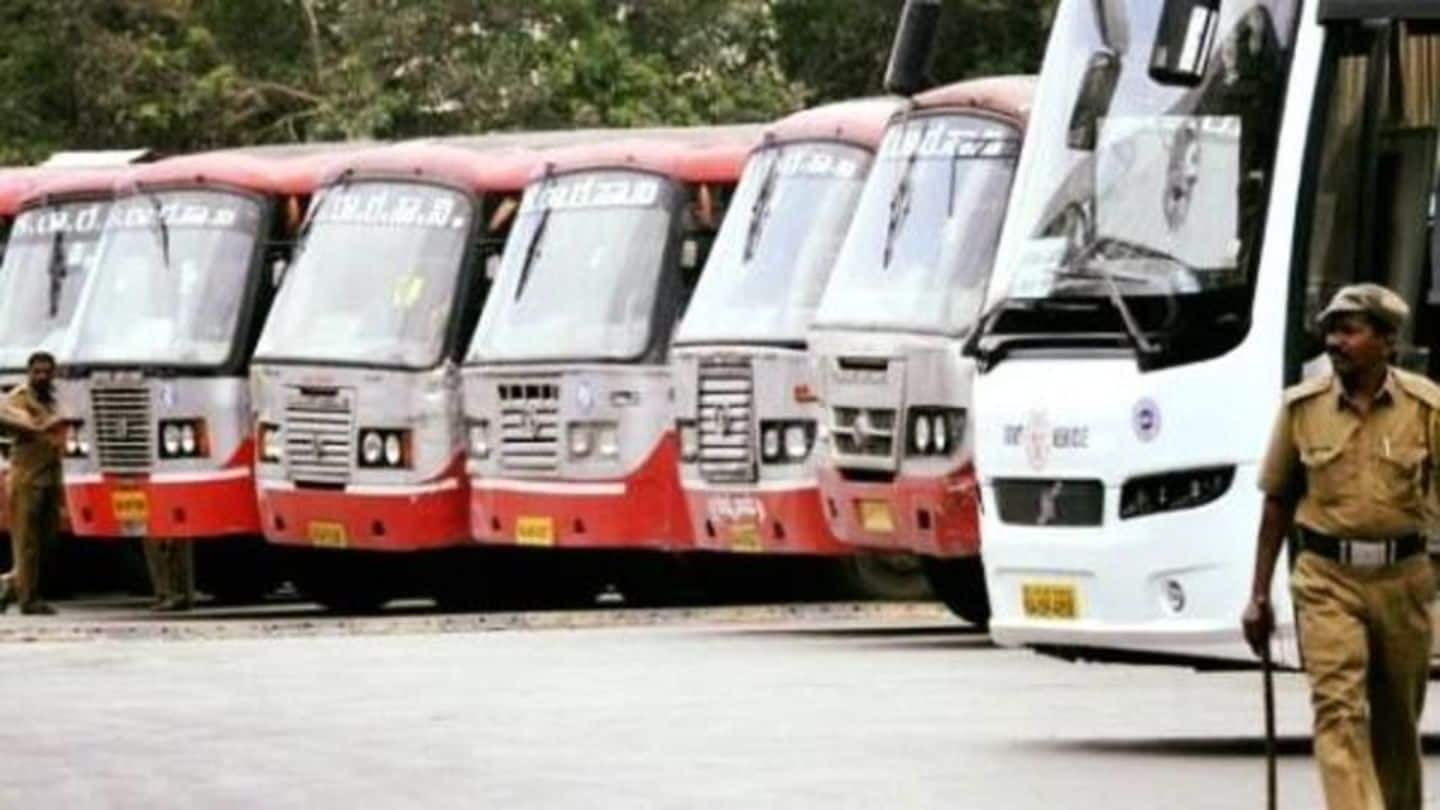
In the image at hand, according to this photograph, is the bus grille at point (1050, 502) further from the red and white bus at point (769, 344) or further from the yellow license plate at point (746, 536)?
the yellow license plate at point (746, 536)

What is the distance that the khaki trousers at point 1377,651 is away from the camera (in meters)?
14.2

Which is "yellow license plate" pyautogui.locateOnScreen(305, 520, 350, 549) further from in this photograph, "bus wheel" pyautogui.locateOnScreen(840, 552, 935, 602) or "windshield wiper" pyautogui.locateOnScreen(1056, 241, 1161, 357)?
Answer: "windshield wiper" pyautogui.locateOnScreen(1056, 241, 1161, 357)

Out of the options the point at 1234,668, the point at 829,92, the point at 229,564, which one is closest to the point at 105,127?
the point at 829,92

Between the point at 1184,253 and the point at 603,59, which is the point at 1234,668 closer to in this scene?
the point at 1184,253

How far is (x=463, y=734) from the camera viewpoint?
778 inches

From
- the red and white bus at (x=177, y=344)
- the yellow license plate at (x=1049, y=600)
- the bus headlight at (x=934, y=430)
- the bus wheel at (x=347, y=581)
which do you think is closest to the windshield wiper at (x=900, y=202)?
the bus headlight at (x=934, y=430)

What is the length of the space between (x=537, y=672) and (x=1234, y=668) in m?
5.53

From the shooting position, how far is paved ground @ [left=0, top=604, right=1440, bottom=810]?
17031mm

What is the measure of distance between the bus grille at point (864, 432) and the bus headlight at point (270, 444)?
6237mm

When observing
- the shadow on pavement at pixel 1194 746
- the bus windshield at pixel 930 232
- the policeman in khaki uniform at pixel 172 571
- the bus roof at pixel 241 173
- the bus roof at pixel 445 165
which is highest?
the bus windshield at pixel 930 232

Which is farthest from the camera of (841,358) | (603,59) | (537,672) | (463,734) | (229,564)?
(603,59)

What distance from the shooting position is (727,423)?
2806 centimetres

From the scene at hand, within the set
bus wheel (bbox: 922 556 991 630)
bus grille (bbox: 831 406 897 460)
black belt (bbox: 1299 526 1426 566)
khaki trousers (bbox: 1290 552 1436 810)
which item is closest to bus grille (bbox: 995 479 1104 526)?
khaki trousers (bbox: 1290 552 1436 810)

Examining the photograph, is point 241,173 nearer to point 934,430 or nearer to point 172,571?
point 172,571
